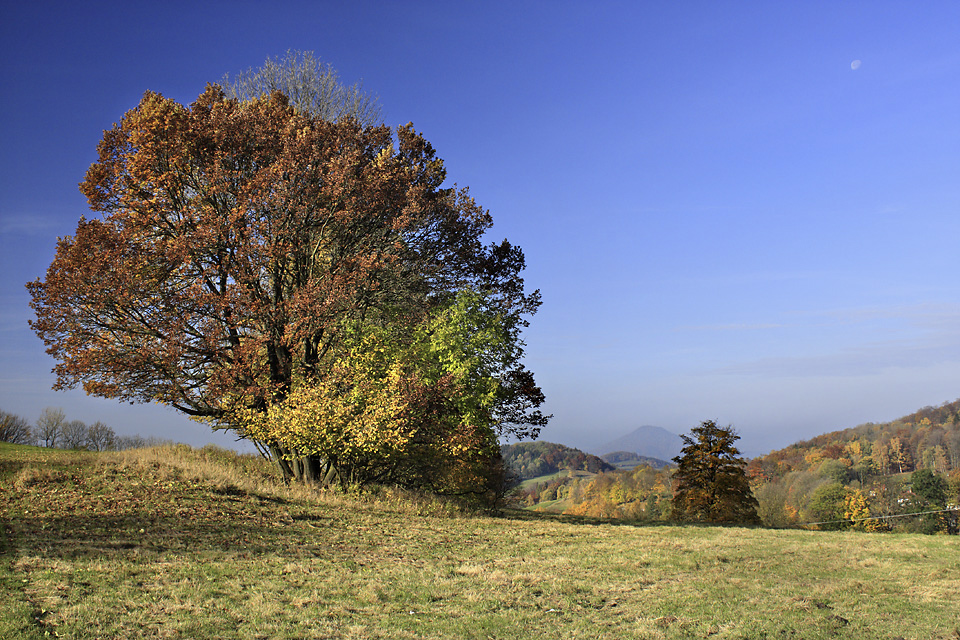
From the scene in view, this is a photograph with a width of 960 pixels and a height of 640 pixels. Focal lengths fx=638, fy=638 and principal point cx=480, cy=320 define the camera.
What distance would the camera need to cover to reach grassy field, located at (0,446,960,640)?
7.69 m

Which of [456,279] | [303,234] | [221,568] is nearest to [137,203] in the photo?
[303,234]

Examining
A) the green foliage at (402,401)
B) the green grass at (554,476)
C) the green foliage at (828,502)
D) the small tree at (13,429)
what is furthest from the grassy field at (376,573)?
the green grass at (554,476)

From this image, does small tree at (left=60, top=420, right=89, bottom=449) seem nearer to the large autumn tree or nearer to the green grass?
the large autumn tree

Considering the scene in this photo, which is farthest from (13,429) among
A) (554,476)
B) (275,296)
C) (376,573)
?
(554,476)

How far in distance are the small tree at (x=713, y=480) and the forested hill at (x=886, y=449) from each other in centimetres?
9328

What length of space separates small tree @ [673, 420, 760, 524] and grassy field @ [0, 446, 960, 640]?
20344 mm

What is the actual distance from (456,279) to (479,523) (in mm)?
8703

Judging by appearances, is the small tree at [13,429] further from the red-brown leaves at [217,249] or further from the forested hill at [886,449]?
the forested hill at [886,449]

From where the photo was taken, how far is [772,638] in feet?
25.0

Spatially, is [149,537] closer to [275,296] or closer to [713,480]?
[275,296]

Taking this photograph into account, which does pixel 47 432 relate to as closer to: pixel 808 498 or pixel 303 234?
pixel 303 234

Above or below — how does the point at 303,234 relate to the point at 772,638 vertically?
above

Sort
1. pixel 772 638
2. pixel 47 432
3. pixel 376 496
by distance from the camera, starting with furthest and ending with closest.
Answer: pixel 47 432
pixel 376 496
pixel 772 638

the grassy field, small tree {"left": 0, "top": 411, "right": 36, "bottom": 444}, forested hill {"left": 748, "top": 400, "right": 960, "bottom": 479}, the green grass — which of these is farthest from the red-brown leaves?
the green grass
